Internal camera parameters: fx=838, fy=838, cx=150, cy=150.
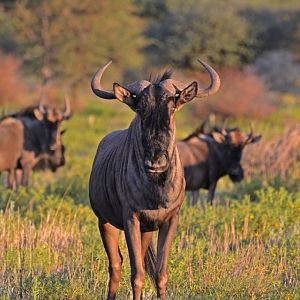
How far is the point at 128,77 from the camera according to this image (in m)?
55.0

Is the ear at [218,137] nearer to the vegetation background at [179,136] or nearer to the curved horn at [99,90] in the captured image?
the vegetation background at [179,136]

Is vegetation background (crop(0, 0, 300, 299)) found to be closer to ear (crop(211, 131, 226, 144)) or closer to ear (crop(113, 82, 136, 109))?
ear (crop(211, 131, 226, 144))

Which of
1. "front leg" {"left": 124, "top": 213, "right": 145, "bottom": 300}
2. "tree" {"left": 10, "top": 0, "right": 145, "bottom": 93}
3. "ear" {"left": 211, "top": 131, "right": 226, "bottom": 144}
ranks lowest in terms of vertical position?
"front leg" {"left": 124, "top": 213, "right": 145, "bottom": 300}

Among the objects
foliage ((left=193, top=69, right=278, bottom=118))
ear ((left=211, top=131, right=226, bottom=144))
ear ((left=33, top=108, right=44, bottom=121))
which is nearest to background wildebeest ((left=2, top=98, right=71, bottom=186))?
ear ((left=33, top=108, right=44, bottom=121))

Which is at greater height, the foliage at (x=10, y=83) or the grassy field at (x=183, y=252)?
the foliage at (x=10, y=83)

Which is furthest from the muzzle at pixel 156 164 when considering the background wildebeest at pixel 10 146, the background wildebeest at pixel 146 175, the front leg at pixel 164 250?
the background wildebeest at pixel 10 146

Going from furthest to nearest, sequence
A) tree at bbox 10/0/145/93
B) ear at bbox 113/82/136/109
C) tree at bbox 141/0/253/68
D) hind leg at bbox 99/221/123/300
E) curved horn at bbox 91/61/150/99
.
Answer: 1. tree at bbox 141/0/253/68
2. tree at bbox 10/0/145/93
3. hind leg at bbox 99/221/123/300
4. curved horn at bbox 91/61/150/99
5. ear at bbox 113/82/136/109

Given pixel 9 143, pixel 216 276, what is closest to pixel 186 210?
pixel 216 276

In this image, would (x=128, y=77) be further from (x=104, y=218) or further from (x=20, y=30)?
(x=104, y=218)

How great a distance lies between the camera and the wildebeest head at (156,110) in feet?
19.1

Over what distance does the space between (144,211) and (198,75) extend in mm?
35487

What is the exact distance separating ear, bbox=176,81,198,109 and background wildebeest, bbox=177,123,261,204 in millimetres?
7671

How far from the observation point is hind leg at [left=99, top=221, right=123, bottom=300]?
22.1ft

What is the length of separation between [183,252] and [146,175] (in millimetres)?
1725
